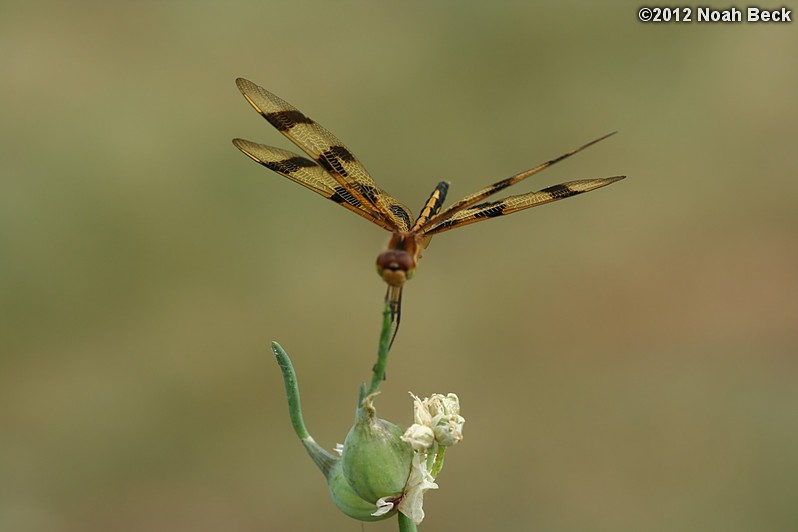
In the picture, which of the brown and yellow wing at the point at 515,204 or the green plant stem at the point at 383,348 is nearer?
the green plant stem at the point at 383,348

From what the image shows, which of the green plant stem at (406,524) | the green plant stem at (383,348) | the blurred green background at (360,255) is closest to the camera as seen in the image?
the green plant stem at (383,348)

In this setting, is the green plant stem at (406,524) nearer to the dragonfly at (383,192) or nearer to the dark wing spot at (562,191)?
the dragonfly at (383,192)

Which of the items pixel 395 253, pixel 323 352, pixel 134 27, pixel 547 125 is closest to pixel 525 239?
pixel 547 125

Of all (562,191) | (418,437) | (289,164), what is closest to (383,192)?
(289,164)

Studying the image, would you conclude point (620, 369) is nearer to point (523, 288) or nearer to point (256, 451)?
point (523, 288)

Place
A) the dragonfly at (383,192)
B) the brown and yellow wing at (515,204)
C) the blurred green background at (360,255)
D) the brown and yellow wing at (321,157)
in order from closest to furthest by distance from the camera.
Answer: the dragonfly at (383,192)
the brown and yellow wing at (515,204)
the brown and yellow wing at (321,157)
the blurred green background at (360,255)

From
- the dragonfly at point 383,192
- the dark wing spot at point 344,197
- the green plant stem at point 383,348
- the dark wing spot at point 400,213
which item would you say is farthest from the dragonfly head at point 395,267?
the dark wing spot at point 344,197
